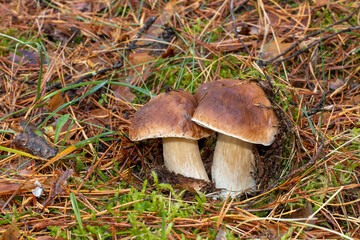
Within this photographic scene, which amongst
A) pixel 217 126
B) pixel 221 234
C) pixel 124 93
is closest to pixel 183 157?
pixel 217 126

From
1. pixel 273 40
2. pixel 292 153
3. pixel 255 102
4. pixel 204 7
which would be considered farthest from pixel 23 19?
pixel 292 153

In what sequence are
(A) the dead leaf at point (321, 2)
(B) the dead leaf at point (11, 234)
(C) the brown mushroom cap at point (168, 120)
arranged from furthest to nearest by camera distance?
(A) the dead leaf at point (321, 2) → (C) the brown mushroom cap at point (168, 120) → (B) the dead leaf at point (11, 234)

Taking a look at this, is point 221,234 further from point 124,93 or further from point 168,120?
point 124,93

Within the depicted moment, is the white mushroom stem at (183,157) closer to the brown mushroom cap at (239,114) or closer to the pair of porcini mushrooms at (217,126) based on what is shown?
the pair of porcini mushrooms at (217,126)

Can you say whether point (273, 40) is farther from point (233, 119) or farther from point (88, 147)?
point (88, 147)

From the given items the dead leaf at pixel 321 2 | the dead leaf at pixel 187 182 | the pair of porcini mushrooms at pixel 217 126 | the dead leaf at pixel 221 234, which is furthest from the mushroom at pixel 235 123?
the dead leaf at pixel 321 2

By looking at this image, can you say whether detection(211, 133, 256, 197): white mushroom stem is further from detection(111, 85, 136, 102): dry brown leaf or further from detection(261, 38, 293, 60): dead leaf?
detection(261, 38, 293, 60): dead leaf
